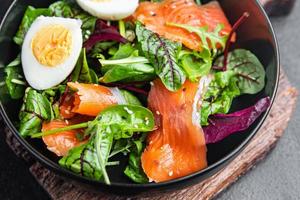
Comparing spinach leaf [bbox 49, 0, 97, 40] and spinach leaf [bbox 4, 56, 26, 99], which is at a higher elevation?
spinach leaf [bbox 49, 0, 97, 40]

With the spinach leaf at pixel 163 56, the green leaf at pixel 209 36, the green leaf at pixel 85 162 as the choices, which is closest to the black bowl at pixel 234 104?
the green leaf at pixel 85 162

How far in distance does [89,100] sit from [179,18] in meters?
0.47

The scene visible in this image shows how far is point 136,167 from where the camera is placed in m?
1.70

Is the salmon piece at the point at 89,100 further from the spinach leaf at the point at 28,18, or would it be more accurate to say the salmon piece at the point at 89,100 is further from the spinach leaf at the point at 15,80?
the spinach leaf at the point at 28,18

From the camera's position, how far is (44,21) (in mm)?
1856

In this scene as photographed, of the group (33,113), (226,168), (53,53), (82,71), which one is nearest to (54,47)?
(53,53)

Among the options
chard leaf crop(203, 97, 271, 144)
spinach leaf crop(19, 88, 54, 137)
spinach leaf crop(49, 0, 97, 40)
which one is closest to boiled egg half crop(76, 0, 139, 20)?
spinach leaf crop(49, 0, 97, 40)

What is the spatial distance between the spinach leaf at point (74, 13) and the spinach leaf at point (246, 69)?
19.0 inches

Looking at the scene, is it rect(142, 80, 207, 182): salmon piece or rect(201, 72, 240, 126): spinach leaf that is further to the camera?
rect(201, 72, 240, 126): spinach leaf

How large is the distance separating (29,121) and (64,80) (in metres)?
0.20

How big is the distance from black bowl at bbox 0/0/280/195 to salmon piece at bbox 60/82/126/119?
168 millimetres

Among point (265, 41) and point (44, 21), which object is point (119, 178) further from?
point (265, 41)

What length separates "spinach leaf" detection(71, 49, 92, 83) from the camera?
70.0 inches

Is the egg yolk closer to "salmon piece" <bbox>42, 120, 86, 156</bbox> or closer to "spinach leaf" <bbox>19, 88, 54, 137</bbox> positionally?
"spinach leaf" <bbox>19, 88, 54, 137</bbox>
